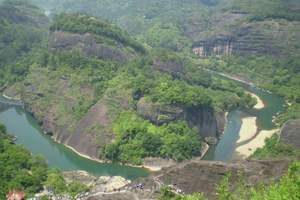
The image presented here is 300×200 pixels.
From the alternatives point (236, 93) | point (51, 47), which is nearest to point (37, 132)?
point (51, 47)

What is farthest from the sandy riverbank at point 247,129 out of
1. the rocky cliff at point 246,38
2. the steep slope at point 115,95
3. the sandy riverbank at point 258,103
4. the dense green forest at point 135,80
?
the rocky cliff at point 246,38

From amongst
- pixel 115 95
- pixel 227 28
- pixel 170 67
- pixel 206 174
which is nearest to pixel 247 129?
pixel 170 67

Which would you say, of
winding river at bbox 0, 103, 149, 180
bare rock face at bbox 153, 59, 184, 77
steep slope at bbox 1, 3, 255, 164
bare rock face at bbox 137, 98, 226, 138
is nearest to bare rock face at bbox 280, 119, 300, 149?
steep slope at bbox 1, 3, 255, 164

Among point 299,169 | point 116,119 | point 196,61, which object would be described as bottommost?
point 196,61

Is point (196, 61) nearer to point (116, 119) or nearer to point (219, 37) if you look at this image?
point (219, 37)

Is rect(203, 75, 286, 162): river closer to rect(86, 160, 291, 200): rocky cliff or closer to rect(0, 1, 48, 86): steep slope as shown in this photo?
rect(86, 160, 291, 200): rocky cliff
